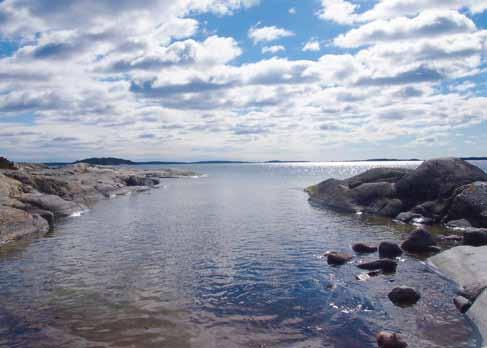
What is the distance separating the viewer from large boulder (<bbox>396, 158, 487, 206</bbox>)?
38906mm

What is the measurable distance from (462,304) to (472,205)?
71.1 ft

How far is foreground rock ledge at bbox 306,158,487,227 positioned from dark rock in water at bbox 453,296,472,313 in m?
19.7

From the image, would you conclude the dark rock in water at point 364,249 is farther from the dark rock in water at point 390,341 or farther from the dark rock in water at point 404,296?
the dark rock in water at point 390,341

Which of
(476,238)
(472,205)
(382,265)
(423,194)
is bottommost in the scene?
(382,265)

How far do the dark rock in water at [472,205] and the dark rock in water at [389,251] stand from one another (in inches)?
505

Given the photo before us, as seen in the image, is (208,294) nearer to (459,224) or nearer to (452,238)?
(452,238)

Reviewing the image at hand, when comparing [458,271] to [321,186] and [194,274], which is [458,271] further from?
[321,186]

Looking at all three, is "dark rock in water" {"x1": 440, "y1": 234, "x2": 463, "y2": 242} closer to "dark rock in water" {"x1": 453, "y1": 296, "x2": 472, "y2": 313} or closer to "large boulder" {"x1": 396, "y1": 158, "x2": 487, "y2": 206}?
"large boulder" {"x1": 396, "y1": 158, "x2": 487, "y2": 206}

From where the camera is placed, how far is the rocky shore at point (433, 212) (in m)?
16.8

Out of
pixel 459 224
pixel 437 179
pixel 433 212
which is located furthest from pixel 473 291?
pixel 437 179

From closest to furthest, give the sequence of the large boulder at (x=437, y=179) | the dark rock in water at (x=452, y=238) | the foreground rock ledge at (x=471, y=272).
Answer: the foreground rock ledge at (x=471, y=272) → the dark rock in water at (x=452, y=238) → the large boulder at (x=437, y=179)

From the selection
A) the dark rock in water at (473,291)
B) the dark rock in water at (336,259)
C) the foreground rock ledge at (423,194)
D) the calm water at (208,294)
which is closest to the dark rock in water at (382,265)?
the calm water at (208,294)

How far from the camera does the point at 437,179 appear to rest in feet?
133

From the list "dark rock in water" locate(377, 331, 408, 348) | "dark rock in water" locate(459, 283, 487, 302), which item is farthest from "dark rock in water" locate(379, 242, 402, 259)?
"dark rock in water" locate(377, 331, 408, 348)
